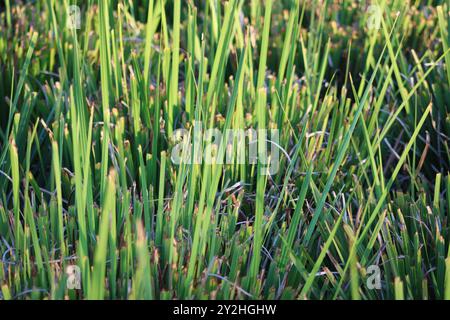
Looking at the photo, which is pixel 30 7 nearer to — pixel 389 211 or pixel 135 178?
pixel 135 178

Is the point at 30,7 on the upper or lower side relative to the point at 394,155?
upper

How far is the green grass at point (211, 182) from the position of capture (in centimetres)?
98

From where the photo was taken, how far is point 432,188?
1380mm

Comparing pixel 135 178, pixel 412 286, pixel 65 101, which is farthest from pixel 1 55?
pixel 412 286

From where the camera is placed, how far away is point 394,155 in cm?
142

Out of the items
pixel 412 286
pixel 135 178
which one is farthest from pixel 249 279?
pixel 135 178

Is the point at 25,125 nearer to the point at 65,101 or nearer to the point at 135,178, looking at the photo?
the point at 65,101

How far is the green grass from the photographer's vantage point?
3.21 ft

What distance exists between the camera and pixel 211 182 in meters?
1.08
